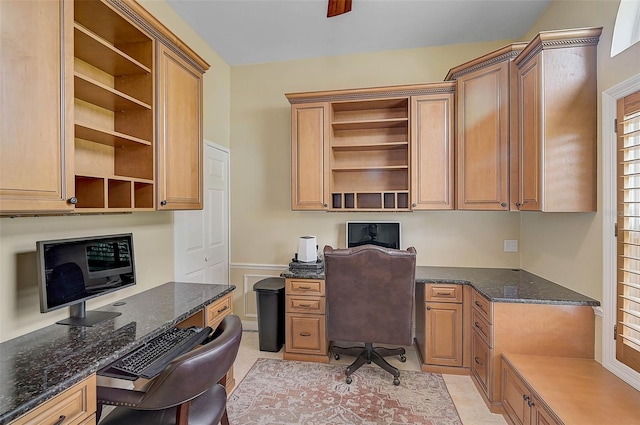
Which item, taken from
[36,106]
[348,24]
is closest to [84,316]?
[36,106]

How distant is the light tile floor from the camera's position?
203cm

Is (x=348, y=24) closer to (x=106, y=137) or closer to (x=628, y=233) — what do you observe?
(x=106, y=137)

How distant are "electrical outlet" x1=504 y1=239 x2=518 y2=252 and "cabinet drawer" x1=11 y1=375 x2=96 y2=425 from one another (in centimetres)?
336

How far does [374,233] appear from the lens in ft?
10.3

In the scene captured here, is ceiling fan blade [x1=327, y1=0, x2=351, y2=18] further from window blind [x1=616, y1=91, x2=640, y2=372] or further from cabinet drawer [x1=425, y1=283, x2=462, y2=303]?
cabinet drawer [x1=425, y1=283, x2=462, y2=303]

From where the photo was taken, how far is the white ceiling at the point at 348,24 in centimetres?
253

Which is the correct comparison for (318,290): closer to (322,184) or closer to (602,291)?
(322,184)

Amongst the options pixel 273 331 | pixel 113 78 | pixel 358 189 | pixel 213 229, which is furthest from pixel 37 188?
pixel 358 189

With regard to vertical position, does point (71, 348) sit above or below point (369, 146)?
below

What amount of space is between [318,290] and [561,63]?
8.12 feet

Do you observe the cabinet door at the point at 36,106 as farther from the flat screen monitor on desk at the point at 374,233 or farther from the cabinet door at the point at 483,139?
the cabinet door at the point at 483,139

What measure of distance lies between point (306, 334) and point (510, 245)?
7.25 feet

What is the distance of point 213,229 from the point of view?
326cm

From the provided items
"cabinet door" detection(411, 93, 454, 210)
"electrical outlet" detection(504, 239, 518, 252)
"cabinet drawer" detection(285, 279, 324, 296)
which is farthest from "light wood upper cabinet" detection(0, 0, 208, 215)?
"electrical outlet" detection(504, 239, 518, 252)
